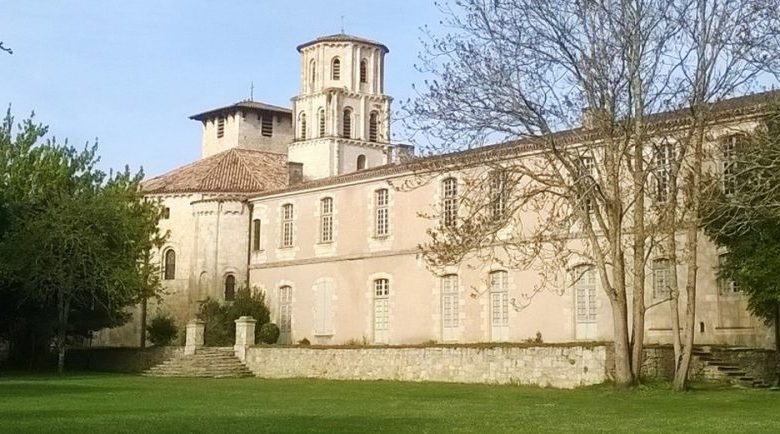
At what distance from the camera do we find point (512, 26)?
23.1m

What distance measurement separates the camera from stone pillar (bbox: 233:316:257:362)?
3453cm

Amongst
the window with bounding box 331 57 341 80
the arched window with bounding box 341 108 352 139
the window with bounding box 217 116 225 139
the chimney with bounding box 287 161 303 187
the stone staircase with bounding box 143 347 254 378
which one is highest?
the window with bounding box 331 57 341 80

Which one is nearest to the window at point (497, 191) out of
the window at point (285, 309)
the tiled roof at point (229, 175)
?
the window at point (285, 309)

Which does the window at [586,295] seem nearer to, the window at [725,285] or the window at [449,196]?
the window at [725,285]

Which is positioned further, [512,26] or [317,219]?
[317,219]

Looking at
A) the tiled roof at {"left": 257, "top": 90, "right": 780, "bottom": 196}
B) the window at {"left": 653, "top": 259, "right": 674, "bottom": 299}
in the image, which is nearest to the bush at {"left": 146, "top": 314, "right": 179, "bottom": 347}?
the tiled roof at {"left": 257, "top": 90, "right": 780, "bottom": 196}

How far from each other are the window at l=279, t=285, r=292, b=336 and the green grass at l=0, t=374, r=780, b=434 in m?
13.2

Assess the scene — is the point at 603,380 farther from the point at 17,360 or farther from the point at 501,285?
the point at 17,360

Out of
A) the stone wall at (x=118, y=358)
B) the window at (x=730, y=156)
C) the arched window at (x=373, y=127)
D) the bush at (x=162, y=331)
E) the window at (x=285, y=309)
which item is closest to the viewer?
the window at (x=730, y=156)

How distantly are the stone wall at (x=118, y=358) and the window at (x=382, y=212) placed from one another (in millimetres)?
7469

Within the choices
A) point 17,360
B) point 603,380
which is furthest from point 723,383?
point 17,360

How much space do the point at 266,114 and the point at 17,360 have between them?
711 inches

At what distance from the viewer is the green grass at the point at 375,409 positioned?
13.7 m

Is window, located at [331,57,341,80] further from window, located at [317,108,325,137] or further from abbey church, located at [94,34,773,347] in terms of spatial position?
window, located at [317,108,325,137]
